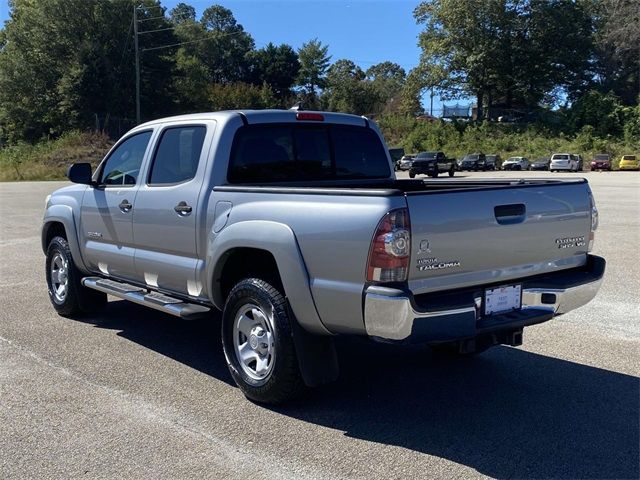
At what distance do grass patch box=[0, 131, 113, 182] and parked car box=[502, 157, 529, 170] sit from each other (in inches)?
1353

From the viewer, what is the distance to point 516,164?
5719 cm

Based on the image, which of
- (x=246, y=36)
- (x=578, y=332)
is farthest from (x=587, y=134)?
(x=578, y=332)

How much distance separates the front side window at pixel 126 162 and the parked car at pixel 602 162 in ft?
182

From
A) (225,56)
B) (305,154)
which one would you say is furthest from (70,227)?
(225,56)

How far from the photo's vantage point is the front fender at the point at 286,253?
13.3 feet

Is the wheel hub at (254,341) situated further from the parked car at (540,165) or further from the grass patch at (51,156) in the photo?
the parked car at (540,165)

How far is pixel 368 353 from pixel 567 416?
6.15 feet

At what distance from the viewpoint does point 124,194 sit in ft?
19.2

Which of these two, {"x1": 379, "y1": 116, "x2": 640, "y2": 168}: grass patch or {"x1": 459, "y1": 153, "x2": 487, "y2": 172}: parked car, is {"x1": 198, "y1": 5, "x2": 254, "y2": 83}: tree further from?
{"x1": 459, "y1": 153, "x2": 487, "y2": 172}: parked car

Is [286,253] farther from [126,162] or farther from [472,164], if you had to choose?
[472,164]

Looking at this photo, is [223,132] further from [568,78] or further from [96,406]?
[568,78]

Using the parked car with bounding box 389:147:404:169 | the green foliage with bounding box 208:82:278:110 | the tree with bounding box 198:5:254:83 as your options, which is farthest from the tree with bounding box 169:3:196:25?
the parked car with bounding box 389:147:404:169

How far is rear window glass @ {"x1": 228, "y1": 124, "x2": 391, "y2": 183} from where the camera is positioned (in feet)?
16.7

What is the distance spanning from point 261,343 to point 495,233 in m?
1.77
